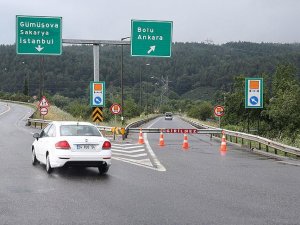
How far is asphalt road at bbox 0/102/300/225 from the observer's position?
27.3 feet

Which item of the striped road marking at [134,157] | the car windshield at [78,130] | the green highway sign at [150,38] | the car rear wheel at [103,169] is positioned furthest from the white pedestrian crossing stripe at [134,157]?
the green highway sign at [150,38]

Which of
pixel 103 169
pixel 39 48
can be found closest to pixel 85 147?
pixel 103 169

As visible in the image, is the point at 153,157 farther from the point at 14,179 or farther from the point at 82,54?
the point at 82,54

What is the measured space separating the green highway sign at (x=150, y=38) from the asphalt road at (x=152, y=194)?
1361cm

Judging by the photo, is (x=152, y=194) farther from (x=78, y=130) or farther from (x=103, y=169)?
(x=78, y=130)

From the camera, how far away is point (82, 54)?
171875mm

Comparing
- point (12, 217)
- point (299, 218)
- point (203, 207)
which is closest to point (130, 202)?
point (203, 207)

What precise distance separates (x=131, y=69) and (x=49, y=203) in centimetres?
16373

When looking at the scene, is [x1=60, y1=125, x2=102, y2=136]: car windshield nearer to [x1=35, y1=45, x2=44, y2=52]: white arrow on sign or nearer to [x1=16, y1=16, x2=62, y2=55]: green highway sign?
[x1=16, y1=16, x2=62, y2=55]: green highway sign

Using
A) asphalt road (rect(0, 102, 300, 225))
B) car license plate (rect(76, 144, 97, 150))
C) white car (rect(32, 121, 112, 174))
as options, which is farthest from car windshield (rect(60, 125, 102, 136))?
asphalt road (rect(0, 102, 300, 225))

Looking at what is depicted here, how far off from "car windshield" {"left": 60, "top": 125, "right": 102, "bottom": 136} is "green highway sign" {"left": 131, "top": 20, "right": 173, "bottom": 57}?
1577 centimetres

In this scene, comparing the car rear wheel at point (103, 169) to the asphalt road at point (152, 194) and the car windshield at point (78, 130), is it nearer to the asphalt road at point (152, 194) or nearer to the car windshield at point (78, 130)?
the asphalt road at point (152, 194)

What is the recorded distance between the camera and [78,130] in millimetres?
14875

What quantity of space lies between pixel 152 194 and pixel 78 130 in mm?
4709
